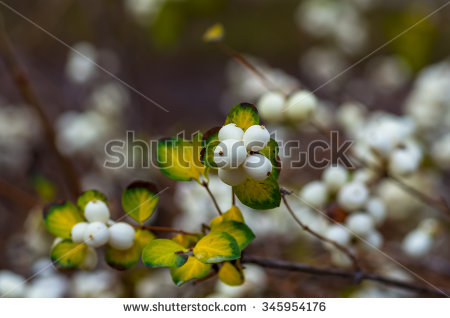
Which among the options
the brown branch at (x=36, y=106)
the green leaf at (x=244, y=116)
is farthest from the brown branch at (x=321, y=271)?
the brown branch at (x=36, y=106)

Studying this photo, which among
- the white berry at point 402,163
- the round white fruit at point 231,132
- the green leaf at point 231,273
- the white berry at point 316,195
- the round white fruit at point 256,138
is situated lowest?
the green leaf at point 231,273

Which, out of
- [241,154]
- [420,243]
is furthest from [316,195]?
[241,154]

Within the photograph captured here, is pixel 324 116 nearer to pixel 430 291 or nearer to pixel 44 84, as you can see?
pixel 430 291

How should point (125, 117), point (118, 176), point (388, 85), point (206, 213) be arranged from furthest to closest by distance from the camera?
point (388, 85) < point (125, 117) < point (118, 176) < point (206, 213)

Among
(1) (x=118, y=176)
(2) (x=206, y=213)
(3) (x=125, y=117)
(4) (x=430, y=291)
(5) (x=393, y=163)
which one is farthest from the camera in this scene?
(3) (x=125, y=117)

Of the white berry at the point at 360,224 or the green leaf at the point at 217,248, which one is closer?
the green leaf at the point at 217,248

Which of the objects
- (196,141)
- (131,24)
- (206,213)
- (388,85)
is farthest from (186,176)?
(388,85)

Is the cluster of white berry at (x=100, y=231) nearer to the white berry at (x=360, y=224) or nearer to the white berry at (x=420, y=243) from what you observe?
the white berry at (x=360, y=224)
